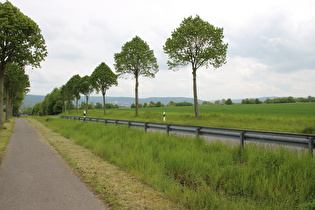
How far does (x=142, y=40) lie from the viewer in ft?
105

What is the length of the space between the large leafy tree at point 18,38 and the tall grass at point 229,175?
53.2ft

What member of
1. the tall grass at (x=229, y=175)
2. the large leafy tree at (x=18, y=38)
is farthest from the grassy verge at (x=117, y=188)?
the large leafy tree at (x=18, y=38)

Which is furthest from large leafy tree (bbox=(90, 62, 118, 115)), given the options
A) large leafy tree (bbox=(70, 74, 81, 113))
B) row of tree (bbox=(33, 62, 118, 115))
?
large leafy tree (bbox=(70, 74, 81, 113))

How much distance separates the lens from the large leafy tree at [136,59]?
1237 inches

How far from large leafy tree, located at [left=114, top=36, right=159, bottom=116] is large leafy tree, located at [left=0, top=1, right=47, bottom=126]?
1295cm

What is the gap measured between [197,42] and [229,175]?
19883 mm

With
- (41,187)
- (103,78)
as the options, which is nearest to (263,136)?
(41,187)

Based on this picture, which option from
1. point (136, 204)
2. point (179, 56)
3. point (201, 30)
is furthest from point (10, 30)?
point (136, 204)

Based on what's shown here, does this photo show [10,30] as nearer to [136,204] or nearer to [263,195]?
[136,204]

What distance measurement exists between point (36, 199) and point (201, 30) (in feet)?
70.0

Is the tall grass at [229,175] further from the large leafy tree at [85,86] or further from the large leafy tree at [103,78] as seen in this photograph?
the large leafy tree at [85,86]

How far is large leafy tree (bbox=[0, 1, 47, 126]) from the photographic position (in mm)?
17422

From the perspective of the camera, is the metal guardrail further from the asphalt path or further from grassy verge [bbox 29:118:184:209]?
the asphalt path

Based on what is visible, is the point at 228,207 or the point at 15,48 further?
the point at 15,48
